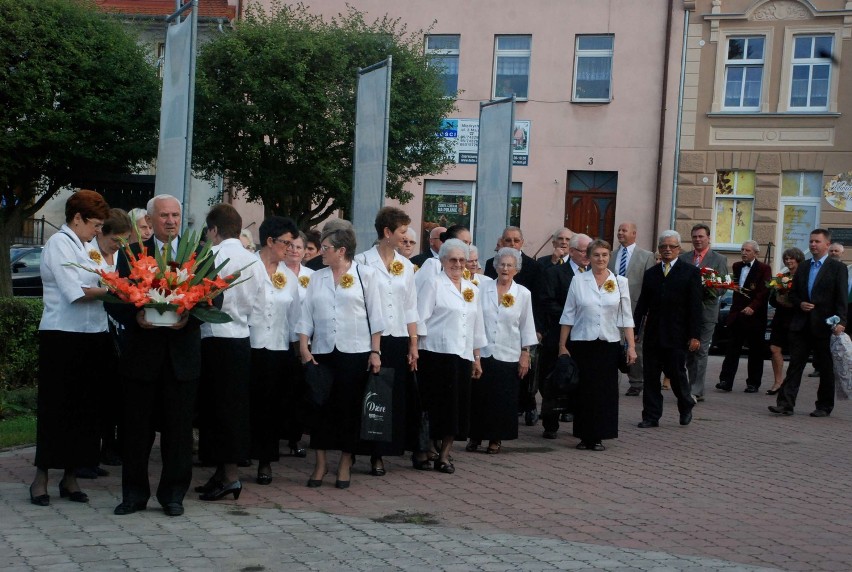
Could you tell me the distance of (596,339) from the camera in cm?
1088

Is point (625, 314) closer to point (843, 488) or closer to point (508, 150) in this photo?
point (843, 488)

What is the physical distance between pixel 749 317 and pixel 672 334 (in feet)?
14.1

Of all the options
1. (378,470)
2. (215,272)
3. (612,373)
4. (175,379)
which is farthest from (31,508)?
(612,373)

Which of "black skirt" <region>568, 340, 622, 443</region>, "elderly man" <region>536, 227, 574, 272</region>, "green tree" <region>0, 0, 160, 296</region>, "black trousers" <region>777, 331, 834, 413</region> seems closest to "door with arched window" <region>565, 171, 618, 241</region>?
"green tree" <region>0, 0, 160, 296</region>

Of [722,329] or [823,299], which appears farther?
[722,329]

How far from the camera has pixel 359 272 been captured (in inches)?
336

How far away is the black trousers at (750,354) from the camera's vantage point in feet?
53.1

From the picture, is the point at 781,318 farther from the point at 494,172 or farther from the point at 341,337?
the point at 341,337

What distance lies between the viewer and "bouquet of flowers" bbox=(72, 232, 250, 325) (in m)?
6.91

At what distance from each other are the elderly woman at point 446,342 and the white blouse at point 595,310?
163cm

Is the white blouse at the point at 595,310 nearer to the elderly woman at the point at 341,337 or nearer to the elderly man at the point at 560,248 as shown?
the elderly man at the point at 560,248

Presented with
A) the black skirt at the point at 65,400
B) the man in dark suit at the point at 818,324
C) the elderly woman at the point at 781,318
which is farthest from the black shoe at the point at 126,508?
the elderly woman at the point at 781,318

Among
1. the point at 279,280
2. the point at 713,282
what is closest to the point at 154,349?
the point at 279,280

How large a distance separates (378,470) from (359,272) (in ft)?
5.09
